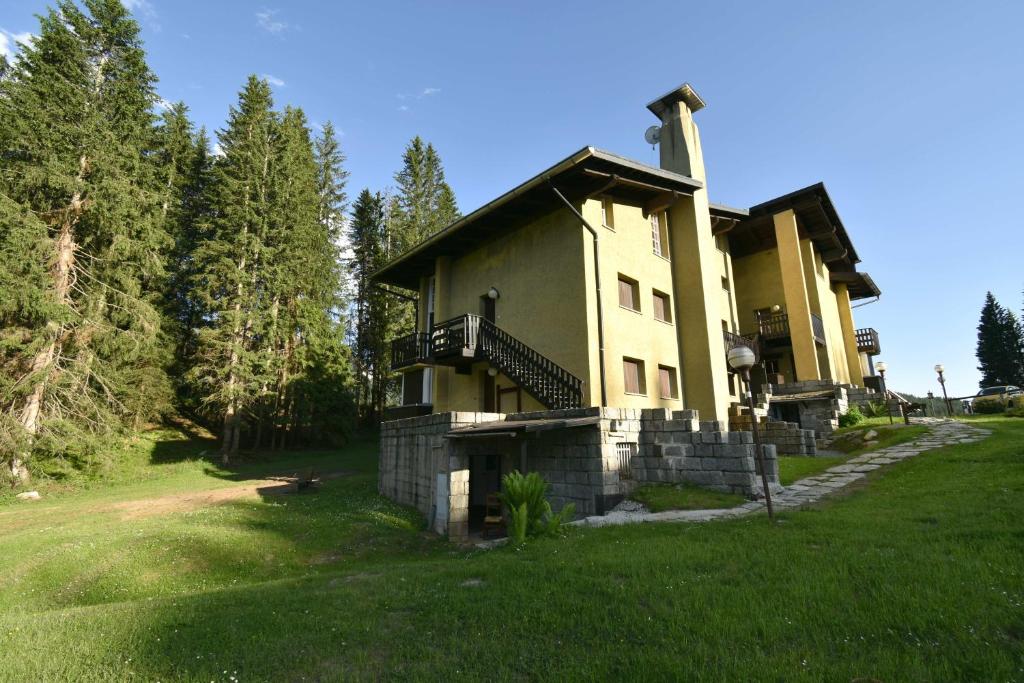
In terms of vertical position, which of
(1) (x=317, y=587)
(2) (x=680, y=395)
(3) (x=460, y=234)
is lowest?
(1) (x=317, y=587)

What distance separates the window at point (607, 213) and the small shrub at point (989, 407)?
2176cm

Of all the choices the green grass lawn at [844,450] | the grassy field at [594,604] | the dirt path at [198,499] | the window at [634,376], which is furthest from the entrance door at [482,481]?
the green grass lawn at [844,450]

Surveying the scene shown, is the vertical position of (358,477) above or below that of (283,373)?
below

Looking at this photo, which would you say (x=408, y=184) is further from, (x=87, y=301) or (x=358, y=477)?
(x=358, y=477)

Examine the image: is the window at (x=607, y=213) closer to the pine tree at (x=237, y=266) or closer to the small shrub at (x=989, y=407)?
the pine tree at (x=237, y=266)

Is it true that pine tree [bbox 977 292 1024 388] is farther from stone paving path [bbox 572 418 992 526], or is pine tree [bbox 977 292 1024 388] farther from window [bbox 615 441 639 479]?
window [bbox 615 441 639 479]

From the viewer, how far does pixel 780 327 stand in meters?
22.8

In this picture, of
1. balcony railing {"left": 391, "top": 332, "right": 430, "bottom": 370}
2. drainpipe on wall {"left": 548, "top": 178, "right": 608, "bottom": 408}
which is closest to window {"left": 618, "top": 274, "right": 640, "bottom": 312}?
drainpipe on wall {"left": 548, "top": 178, "right": 608, "bottom": 408}

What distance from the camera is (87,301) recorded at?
1986 centimetres

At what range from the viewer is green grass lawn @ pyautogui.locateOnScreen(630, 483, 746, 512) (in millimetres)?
9984

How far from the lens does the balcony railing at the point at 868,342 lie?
29.0m

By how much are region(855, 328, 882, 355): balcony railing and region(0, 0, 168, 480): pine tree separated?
1560 inches

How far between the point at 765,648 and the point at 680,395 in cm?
1302

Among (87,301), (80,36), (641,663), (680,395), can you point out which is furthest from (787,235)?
(80,36)
